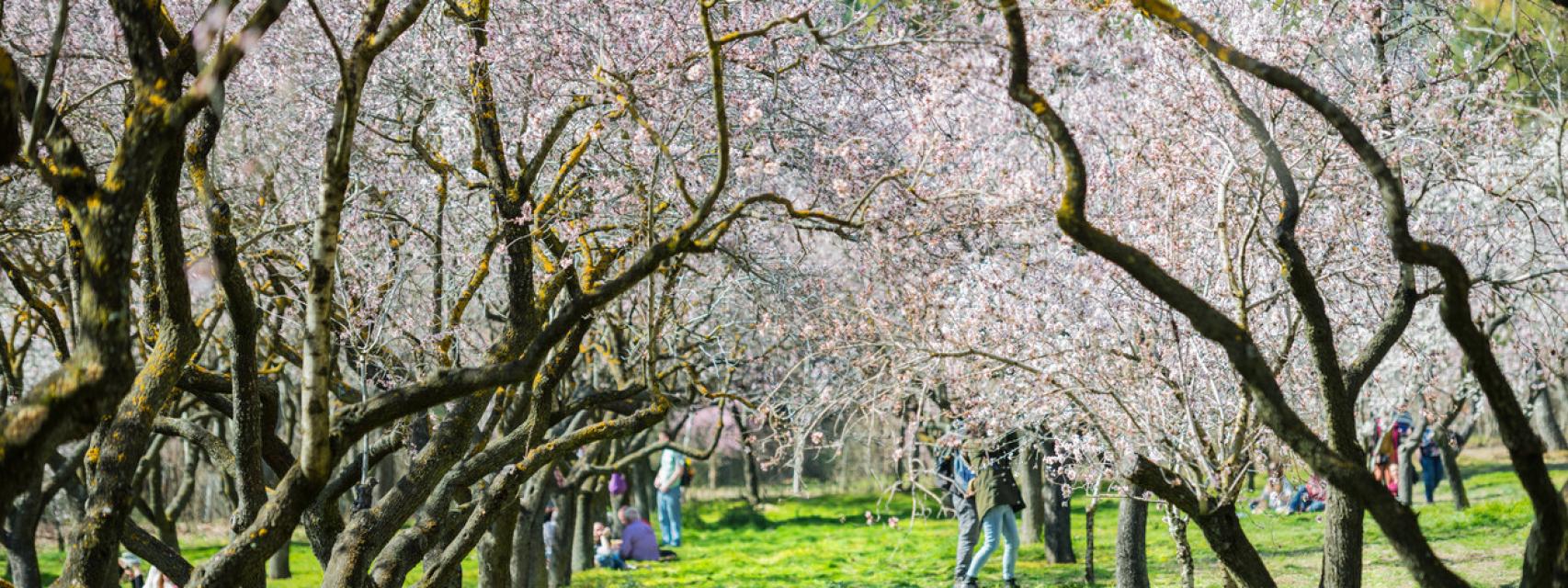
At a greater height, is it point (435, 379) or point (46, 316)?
point (46, 316)

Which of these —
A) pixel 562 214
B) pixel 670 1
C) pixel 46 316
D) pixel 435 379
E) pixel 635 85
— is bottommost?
pixel 435 379

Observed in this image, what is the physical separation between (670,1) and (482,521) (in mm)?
3015

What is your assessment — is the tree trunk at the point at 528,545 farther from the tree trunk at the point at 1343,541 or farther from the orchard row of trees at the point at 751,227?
the tree trunk at the point at 1343,541

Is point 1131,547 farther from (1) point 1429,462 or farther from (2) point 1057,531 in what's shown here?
(1) point 1429,462

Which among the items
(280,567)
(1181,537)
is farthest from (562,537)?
(1181,537)

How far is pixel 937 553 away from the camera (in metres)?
17.0

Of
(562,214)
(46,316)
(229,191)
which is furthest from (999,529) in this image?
(46,316)

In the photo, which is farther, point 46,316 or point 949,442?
point 949,442

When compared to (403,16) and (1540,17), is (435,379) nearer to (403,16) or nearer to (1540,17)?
(403,16)

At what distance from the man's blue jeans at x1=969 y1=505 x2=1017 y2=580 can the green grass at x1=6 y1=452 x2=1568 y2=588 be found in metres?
0.57

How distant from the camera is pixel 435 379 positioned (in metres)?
5.48

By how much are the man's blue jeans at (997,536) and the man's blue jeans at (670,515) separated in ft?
30.1

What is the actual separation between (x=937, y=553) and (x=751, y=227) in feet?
23.9

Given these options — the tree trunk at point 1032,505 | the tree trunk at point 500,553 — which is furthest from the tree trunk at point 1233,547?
the tree trunk at point 1032,505
